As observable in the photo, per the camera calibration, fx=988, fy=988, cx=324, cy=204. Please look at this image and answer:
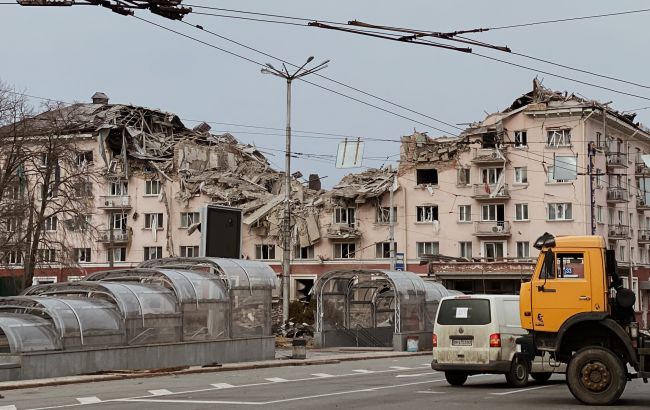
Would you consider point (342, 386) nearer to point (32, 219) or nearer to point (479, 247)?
point (32, 219)

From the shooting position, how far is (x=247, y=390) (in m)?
21.7

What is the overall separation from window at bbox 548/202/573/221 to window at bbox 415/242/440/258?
950 cm

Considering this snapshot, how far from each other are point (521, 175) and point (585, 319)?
62.3 metres

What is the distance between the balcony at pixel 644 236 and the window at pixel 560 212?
11.2 meters

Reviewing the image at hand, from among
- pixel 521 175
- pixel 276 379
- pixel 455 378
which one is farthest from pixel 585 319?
pixel 521 175

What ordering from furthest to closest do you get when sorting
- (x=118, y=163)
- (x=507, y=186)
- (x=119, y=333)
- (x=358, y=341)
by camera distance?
(x=118, y=163) → (x=507, y=186) → (x=358, y=341) → (x=119, y=333)

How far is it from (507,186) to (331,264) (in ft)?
51.5

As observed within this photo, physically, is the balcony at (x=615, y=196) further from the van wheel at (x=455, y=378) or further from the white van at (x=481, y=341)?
the van wheel at (x=455, y=378)

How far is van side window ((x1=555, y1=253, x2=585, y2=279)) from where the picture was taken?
17.9 meters

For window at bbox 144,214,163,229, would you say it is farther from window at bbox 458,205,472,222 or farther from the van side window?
the van side window

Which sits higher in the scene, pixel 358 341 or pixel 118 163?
pixel 118 163

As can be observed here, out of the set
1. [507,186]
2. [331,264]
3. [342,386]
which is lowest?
[342,386]

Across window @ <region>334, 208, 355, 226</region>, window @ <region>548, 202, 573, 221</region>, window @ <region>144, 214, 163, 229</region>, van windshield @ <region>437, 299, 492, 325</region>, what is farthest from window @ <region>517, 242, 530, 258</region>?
van windshield @ <region>437, 299, 492, 325</region>

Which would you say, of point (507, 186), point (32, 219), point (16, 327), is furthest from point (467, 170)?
point (16, 327)
